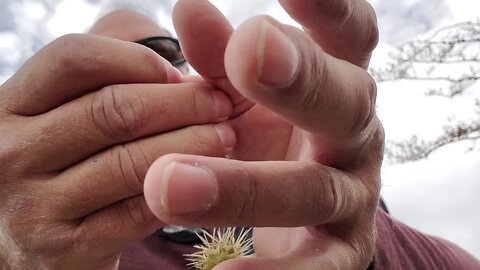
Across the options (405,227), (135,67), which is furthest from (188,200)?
(405,227)

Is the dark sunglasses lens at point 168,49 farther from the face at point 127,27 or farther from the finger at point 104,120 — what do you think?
the finger at point 104,120

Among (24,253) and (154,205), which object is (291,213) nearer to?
(154,205)

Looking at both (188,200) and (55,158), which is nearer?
(188,200)

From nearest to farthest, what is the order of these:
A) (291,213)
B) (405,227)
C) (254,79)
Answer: (254,79) < (291,213) < (405,227)

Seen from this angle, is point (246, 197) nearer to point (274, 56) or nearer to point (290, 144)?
point (274, 56)

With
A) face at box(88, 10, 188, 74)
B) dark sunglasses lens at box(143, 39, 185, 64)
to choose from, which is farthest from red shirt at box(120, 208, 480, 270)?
face at box(88, 10, 188, 74)

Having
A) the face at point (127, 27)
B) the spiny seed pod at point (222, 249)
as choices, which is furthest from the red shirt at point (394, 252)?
the face at point (127, 27)

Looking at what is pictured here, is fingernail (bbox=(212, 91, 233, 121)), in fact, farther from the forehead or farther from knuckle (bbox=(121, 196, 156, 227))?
the forehead

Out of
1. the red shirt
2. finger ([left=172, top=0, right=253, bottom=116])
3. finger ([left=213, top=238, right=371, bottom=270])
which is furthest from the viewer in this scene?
the red shirt
